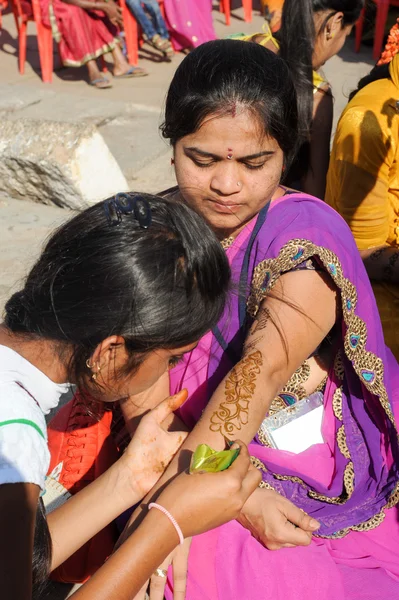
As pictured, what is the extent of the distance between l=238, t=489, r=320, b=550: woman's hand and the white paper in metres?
0.15

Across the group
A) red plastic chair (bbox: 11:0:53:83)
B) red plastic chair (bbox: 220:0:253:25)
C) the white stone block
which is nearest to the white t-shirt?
the white stone block

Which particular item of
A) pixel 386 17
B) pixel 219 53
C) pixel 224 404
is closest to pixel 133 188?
pixel 219 53

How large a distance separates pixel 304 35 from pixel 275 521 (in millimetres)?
2427

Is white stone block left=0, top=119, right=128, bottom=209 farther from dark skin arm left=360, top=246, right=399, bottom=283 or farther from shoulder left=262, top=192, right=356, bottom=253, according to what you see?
shoulder left=262, top=192, right=356, bottom=253

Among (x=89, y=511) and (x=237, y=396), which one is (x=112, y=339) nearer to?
(x=237, y=396)

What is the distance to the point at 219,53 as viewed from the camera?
1938mm

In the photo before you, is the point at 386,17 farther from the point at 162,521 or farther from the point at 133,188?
the point at 162,521

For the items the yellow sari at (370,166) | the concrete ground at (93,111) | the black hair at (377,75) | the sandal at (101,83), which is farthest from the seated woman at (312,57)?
the sandal at (101,83)

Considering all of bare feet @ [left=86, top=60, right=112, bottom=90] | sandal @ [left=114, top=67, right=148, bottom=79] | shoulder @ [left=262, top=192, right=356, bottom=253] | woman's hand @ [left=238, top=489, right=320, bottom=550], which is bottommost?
sandal @ [left=114, top=67, right=148, bottom=79]

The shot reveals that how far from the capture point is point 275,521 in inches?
72.8

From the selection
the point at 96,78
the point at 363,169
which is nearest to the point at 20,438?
the point at 363,169

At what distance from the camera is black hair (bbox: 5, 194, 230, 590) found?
1624mm

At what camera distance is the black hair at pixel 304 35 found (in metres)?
3.37

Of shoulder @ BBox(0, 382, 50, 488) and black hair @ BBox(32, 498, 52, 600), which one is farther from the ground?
shoulder @ BBox(0, 382, 50, 488)
